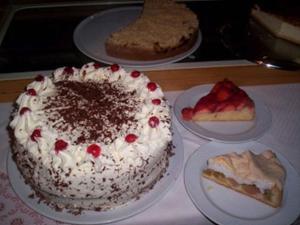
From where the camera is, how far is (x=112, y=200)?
1095mm

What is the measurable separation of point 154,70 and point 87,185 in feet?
2.44

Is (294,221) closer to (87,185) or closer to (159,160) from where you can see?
(159,160)

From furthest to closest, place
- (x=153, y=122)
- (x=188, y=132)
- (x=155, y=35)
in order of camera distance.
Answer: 1. (x=155, y=35)
2. (x=188, y=132)
3. (x=153, y=122)

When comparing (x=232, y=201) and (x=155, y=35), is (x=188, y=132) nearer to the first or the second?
(x=232, y=201)

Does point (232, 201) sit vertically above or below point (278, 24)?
below

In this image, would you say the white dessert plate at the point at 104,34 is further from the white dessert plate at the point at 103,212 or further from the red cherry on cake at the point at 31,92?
the white dessert plate at the point at 103,212

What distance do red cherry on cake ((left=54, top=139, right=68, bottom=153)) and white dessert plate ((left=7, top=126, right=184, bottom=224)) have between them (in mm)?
192

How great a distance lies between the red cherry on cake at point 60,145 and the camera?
1052 millimetres

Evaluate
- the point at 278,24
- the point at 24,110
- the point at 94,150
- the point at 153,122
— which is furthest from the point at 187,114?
the point at 278,24

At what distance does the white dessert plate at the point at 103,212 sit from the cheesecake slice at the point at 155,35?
2.26 ft

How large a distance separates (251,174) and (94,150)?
1.78 ft

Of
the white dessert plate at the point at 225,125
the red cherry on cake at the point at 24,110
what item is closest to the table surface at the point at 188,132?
the white dessert plate at the point at 225,125

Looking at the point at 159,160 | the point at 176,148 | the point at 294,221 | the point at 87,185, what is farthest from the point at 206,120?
the point at 87,185

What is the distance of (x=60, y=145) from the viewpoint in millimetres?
1055
